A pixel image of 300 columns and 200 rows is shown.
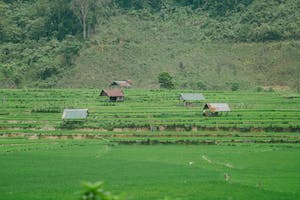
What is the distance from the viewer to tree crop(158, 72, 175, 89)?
194 ft

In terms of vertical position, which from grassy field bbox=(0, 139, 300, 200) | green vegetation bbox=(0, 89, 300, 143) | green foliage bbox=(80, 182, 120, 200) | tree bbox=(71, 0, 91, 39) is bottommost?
grassy field bbox=(0, 139, 300, 200)

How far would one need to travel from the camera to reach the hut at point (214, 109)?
145ft

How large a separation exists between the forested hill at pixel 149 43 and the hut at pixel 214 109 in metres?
17.0

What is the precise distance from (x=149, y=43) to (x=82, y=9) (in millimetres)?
9543

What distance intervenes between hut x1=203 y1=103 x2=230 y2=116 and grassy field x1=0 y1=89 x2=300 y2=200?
2.05 feet

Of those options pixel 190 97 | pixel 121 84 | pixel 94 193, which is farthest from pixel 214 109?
pixel 94 193

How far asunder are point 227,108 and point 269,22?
28908mm

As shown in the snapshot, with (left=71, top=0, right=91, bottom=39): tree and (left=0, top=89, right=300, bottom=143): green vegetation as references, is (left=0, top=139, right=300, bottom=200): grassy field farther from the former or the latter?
(left=71, top=0, right=91, bottom=39): tree

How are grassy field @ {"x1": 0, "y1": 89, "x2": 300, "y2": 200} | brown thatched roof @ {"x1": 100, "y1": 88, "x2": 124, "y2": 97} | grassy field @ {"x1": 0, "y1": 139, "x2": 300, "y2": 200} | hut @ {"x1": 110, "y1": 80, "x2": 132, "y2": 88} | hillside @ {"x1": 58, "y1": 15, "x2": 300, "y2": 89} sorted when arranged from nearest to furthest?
grassy field @ {"x1": 0, "y1": 139, "x2": 300, "y2": 200}
grassy field @ {"x1": 0, "y1": 89, "x2": 300, "y2": 200}
brown thatched roof @ {"x1": 100, "y1": 88, "x2": 124, "y2": 97}
hut @ {"x1": 110, "y1": 80, "x2": 132, "y2": 88}
hillside @ {"x1": 58, "y1": 15, "x2": 300, "y2": 89}

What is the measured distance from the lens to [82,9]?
70.6 meters

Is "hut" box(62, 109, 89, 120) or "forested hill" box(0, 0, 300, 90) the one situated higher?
"forested hill" box(0, 0, 300, 90)

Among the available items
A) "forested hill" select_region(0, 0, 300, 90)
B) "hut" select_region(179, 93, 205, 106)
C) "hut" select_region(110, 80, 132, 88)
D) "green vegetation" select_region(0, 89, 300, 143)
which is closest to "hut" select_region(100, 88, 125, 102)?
"green vegetation" select_region(0, 89, 300, 143)

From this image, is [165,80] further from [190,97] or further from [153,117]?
[153,117]

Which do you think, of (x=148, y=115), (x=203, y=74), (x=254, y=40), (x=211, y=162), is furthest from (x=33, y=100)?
(x=254, y=40)
